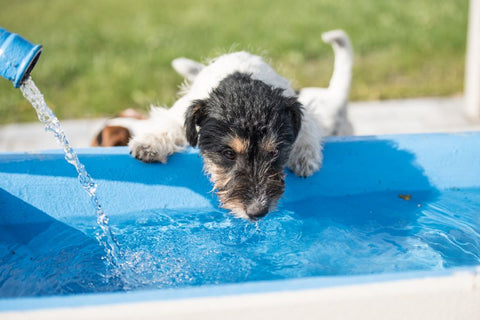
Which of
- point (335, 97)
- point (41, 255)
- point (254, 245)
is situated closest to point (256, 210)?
point (254, 245)

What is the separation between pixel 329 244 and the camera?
3.53 meters

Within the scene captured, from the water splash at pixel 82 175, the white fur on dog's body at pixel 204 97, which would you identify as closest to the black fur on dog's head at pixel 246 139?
the white fur on dog's body at pixel 204 97

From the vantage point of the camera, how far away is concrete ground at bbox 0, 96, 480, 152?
6.36 meters

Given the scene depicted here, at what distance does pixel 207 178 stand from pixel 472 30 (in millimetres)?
4410

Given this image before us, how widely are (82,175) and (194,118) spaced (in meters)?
0.88

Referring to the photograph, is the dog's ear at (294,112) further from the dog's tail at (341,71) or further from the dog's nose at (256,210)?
the dog's tail at (341,71)

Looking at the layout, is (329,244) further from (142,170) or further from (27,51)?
(27,51)

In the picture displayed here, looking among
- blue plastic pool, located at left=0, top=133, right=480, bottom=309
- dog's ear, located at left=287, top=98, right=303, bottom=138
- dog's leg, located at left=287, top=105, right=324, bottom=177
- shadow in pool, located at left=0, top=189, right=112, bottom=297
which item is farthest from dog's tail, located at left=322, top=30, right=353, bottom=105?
shadow in pool, located at left=0, top=189, right=112, bottom=297

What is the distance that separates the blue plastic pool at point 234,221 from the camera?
329 cm

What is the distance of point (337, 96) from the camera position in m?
5.04

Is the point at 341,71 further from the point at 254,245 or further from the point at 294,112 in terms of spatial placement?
the point at 254,245

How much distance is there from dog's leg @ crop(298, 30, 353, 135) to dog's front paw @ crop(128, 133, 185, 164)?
4.90 ft

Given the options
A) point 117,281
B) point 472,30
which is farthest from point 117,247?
point 472,30

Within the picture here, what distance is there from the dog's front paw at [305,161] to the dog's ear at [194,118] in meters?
0.78
